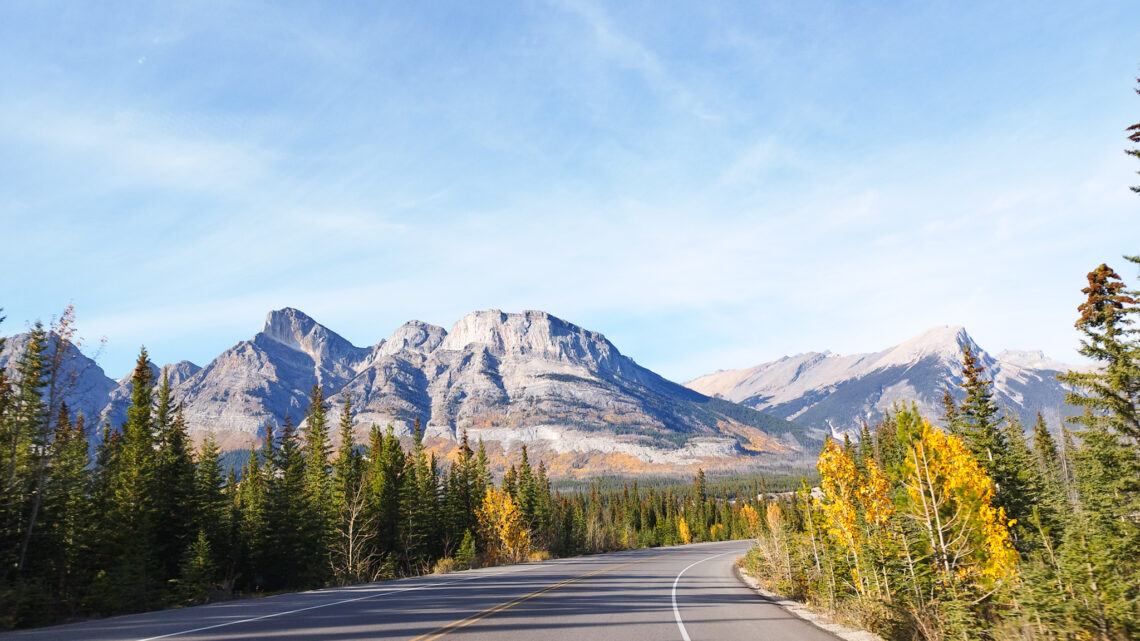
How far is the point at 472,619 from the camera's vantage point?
44.9 ft

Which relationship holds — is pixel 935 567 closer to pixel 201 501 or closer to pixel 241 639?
pixel 241 639

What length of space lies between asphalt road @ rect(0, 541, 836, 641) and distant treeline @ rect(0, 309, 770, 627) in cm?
610

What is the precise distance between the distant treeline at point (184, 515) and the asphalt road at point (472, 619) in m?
6.10

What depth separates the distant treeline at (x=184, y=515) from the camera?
23.2m

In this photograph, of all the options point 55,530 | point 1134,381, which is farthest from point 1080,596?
point 55,530

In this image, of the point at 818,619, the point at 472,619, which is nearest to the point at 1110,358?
the point at 818,619

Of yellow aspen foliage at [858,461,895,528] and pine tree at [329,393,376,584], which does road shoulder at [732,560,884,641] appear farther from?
pine tree at [329,393,376,584]

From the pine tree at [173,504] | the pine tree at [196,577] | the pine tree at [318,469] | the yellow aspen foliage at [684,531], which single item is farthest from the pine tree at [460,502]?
the yellow aspen foliage at [684,531]

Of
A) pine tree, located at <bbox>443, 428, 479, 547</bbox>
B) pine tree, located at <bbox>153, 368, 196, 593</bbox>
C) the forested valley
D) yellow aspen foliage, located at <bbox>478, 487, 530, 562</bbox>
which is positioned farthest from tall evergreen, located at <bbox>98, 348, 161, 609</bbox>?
pine tree, located at <bbox>443, 428, 479, 547</bbox>

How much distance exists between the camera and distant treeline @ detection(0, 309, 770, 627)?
23.2 m

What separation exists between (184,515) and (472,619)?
31.4 m

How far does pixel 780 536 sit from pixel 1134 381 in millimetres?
14702

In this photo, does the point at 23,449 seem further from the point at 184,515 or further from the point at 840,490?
the point at 840,490

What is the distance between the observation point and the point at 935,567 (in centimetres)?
1576
